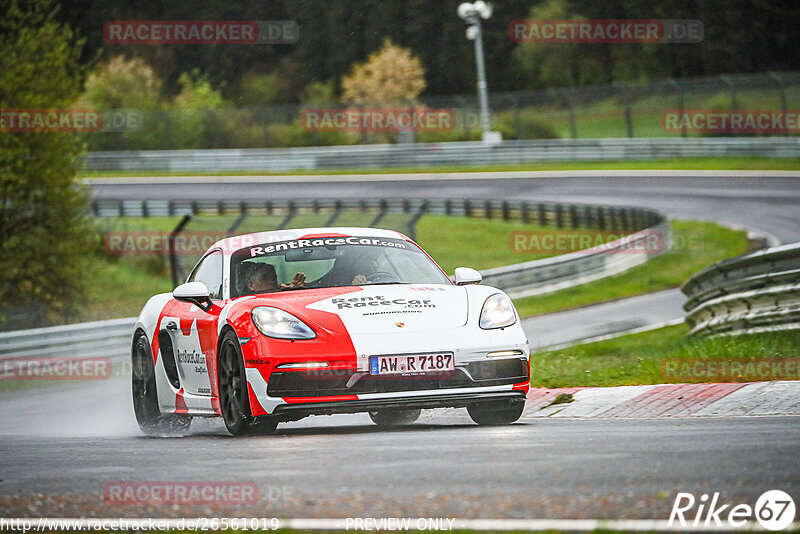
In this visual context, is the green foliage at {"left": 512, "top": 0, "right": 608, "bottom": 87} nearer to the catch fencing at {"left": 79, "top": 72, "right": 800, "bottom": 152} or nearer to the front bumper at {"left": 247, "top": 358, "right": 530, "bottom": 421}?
the catch fencing at {"left": 79, "top": 72, "right": 800, "bottom": 152}

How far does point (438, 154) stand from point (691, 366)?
1626 inches

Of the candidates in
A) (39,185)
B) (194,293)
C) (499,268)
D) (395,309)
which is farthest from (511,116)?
(395,309)

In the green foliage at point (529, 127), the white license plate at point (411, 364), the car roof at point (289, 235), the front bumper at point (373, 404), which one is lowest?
the front bumper at point (373, 404)

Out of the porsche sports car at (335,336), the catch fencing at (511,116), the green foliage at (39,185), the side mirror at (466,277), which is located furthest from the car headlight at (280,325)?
the catch fencing at (511,116)

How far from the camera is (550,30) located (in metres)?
78.9

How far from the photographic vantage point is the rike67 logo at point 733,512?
448 cm

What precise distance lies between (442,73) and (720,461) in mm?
85682

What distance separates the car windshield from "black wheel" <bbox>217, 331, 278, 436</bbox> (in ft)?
2.05

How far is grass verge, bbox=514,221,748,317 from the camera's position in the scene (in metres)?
25.3

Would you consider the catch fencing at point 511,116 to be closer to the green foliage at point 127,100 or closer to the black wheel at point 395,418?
the green foliage at point 127,100

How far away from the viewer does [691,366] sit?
35.7 ft

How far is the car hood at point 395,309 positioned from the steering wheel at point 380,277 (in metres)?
0.36

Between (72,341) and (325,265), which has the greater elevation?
(325,265)

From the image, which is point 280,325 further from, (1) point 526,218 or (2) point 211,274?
(1) point 526,218
